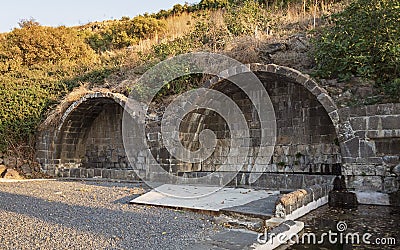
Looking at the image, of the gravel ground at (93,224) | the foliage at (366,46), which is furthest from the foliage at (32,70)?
the foliage at (366,46)

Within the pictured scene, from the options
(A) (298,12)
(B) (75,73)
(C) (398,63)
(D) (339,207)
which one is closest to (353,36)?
(C) (398,63)

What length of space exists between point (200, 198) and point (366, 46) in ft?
15.2

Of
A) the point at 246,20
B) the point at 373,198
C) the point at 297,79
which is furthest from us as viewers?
the point at 246,20

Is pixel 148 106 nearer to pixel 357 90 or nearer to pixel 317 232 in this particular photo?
pixel 357 90

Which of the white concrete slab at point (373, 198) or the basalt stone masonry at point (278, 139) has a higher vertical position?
the basalt stone masonry at point (278, 139)

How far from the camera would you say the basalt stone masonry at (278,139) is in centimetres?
639

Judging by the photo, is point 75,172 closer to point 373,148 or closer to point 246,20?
point 246,20

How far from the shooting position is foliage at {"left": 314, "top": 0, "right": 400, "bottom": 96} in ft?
24.0

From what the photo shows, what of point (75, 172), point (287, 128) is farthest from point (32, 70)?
point (287, 128)

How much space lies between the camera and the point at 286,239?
4.11 m

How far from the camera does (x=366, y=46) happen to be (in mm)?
7668

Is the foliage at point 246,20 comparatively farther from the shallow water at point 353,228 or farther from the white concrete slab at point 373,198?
the shallow water at point 353,228

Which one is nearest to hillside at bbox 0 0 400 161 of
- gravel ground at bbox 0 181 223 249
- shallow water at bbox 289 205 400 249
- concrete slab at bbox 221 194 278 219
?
shallow water at bbox 289 205 400 249

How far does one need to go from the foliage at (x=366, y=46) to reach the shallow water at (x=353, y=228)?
8.48 feet
